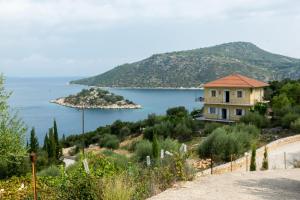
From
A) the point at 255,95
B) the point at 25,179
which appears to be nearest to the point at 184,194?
the point at 25,179

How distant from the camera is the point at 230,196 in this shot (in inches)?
319

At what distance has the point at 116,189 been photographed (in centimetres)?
679

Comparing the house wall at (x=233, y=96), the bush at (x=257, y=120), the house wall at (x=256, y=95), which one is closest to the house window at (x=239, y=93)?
the house wall at (x=233, y=96)

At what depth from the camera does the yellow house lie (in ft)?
131

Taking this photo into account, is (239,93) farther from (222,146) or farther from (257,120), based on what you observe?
(222,146)

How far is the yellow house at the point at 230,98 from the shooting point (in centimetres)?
→ 4003

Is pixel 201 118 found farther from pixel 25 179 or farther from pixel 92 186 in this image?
pixel 92 186

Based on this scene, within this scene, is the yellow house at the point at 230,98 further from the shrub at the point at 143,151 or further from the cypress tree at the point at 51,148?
the shrub at the point at 143,151

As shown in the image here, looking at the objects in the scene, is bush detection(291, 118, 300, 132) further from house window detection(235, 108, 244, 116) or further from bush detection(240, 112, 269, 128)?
house window detection(235, 108, 244, 116)

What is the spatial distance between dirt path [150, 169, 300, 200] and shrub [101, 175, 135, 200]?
0.77m

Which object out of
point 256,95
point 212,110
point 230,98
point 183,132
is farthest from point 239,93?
point 183,132

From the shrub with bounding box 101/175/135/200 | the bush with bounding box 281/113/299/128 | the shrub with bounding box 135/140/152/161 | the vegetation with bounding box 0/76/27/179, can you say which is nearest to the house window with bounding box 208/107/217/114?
the bush with bounding box 281/113/299/128

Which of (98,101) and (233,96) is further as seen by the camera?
(98,101)

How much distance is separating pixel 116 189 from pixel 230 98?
3481 cm
